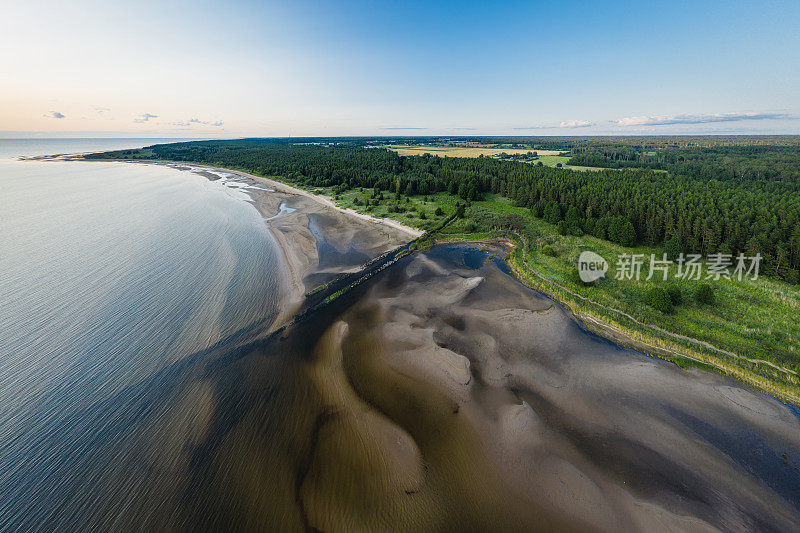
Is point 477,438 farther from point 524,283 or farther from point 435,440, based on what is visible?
point 524,283

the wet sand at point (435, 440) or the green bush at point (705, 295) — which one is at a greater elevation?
the green bush at point (705, 295)

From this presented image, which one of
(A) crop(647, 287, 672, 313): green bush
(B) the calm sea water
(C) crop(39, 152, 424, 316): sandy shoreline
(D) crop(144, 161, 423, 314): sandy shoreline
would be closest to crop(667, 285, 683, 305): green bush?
(A) crop(647, 287, 672, 313): green bush

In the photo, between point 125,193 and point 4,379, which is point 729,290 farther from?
point 125,193

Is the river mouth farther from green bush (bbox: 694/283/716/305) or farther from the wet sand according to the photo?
green bush (bbox: 694/283/716/305)

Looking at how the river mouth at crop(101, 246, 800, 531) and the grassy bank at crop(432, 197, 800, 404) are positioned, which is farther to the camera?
the grassy bank at crop(432, 197, 800, 404)

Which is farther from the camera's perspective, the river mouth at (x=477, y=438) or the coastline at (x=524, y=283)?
the coastline at (x=524, y=283)

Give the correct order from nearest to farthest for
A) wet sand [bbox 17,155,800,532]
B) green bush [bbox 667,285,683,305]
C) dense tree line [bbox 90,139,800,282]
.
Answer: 1. wet sand [bbox 17,155,800,532]
2. green bush [bbox 667,285,683,305]
3. dense tree line [bbox 90,139,800,282]

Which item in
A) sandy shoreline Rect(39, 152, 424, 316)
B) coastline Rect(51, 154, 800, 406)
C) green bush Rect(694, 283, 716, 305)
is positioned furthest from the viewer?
sandy shoreline Rect(39, 152, 424, 316)

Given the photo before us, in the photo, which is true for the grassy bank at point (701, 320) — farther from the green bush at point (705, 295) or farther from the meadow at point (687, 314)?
the green bush at point (705, 295)

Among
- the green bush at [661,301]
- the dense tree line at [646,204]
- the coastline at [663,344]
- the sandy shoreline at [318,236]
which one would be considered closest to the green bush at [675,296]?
the green bush at [661,301]
